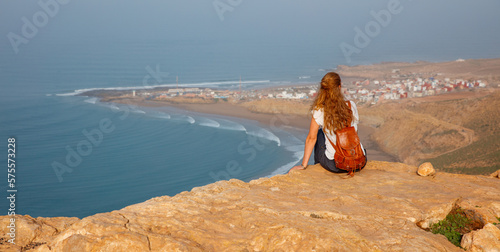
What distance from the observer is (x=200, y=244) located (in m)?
3.35

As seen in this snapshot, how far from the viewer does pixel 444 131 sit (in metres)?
25.5

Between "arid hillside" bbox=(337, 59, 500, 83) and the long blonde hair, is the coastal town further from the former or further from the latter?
the long blonde hair

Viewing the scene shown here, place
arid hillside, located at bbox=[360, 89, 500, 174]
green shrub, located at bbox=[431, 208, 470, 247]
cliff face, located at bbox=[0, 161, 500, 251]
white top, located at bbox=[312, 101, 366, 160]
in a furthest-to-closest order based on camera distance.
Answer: arid hillside, located at bbox=[360, 89, 500, 174] < white top, located at bbox=[312, 101, 366, 160] < green shrub, located at bbox=[431, 208, 470, 247] < cliff face, located at bbox=[0, 161, 500, 251]

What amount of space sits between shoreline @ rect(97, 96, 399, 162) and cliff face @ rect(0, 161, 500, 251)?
18.8 metres

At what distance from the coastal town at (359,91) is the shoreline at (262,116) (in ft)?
6.52

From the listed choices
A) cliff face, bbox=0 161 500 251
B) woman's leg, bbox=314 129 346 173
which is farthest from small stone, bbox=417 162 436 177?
woman's leg, bbox=314 129 346 173

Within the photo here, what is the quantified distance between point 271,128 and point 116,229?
2794 cm

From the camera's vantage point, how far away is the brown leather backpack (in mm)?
5125

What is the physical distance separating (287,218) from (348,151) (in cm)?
167

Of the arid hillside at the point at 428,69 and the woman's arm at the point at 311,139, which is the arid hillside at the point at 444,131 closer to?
the woman's arm at the point at 311,139

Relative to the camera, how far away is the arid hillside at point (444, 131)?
1994cm

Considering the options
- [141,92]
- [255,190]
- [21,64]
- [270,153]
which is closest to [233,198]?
[255,190]

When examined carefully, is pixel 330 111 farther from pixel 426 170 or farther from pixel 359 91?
pixel 359 91

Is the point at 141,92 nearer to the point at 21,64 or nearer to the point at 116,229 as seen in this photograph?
the point at 21,64
